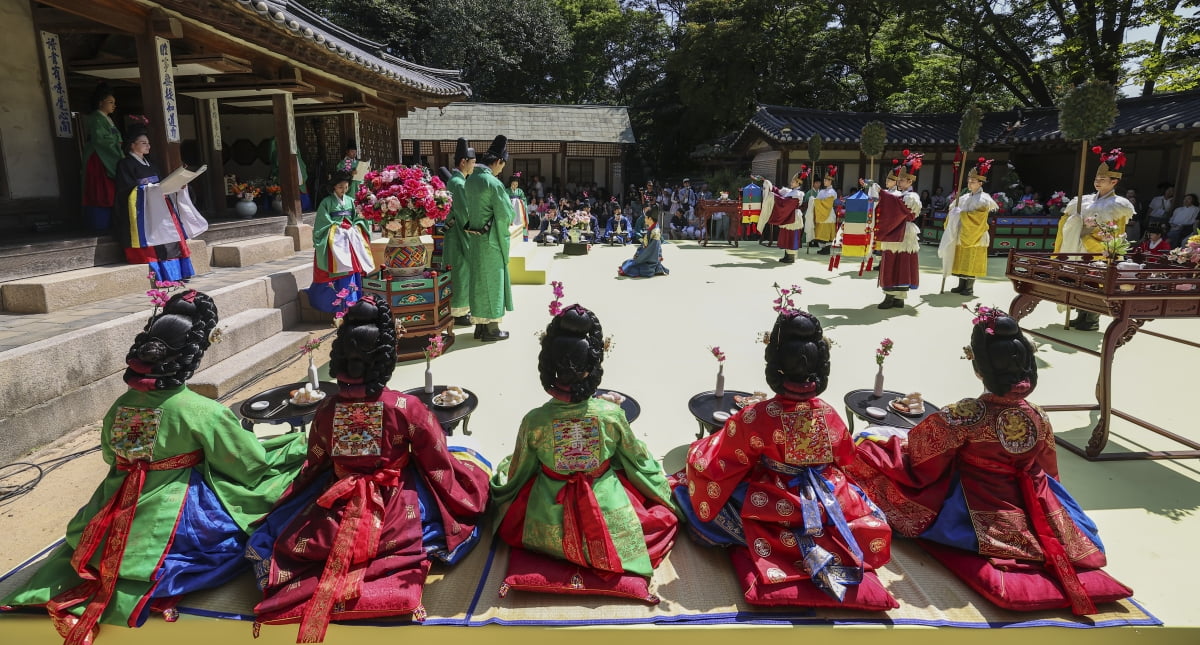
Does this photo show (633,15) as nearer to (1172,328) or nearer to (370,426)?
(1172,328)

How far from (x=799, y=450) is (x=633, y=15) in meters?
30.0

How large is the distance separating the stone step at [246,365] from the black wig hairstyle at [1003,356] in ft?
16.9

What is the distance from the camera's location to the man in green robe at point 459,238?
644 cm

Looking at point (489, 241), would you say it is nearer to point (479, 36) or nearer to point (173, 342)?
point (173, 342)

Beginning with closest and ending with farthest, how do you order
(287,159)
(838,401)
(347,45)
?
(838,401) → (287,159) → (347,45)

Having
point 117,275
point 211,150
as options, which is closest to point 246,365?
point 117,275

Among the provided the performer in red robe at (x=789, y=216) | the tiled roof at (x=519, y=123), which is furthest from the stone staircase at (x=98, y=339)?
the tiled roof at (x=519, y=123)

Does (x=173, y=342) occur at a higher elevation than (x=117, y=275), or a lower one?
higher

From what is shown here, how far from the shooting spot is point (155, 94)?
21.7 feet

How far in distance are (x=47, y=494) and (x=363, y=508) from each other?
93.5 inches

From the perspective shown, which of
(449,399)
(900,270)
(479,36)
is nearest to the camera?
(449,399)

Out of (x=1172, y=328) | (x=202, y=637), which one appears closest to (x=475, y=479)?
(x=202, y=637)

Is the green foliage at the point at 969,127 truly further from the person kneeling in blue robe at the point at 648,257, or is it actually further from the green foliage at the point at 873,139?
the person kneeling in blue robe at the point at 648,257

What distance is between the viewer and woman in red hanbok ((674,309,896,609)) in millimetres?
2463
